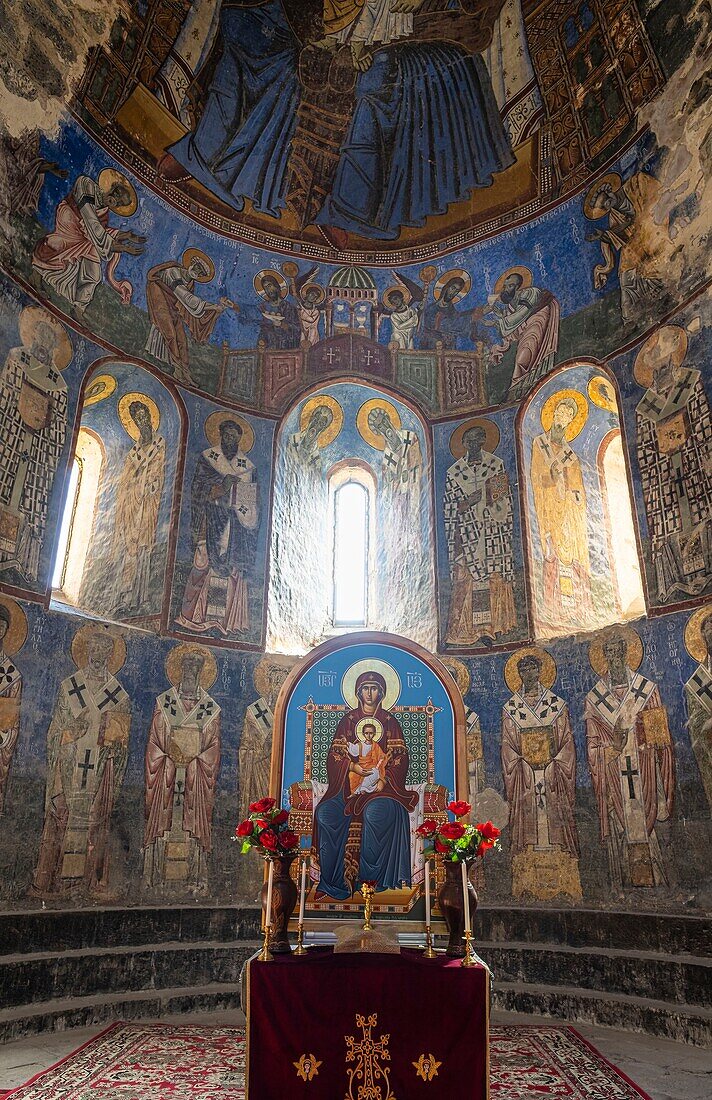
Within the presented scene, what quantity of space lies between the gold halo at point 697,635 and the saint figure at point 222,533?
5.93 metres

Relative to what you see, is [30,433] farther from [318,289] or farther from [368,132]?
[368,132]

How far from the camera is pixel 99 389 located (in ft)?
38.2

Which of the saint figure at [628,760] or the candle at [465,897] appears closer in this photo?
the candle at [465,897]

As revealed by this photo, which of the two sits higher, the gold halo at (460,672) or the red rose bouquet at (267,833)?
the gold halo at (460,672)

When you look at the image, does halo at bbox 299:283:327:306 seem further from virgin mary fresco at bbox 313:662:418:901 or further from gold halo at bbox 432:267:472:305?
virgin mary fresco at bbox 313:662:418:901

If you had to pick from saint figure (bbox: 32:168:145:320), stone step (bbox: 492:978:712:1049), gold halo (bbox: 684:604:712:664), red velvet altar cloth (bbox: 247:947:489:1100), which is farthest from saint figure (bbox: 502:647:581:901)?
saint figure (bbox: 32:168:145:320)

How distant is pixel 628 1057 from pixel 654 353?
833cm

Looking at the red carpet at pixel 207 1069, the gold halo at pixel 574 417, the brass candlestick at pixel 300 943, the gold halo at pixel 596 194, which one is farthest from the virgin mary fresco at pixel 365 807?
the gold halo at pixel 596 194

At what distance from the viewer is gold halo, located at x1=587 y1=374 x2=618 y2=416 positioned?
455 inches

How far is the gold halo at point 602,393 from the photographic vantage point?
37.9ft

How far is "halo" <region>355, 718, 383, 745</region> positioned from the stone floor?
3.46 m

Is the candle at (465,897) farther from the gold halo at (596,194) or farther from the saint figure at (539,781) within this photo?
the gold halo at (596,194)

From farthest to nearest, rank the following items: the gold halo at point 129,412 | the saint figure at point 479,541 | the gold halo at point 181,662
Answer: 1. the gold halo at point 129,412
2. the saint figure at point 479,541
3. the gold halo at point 181,662

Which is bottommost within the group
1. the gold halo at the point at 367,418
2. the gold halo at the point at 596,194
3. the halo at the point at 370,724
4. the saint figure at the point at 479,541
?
the halo at the point at 370,724
